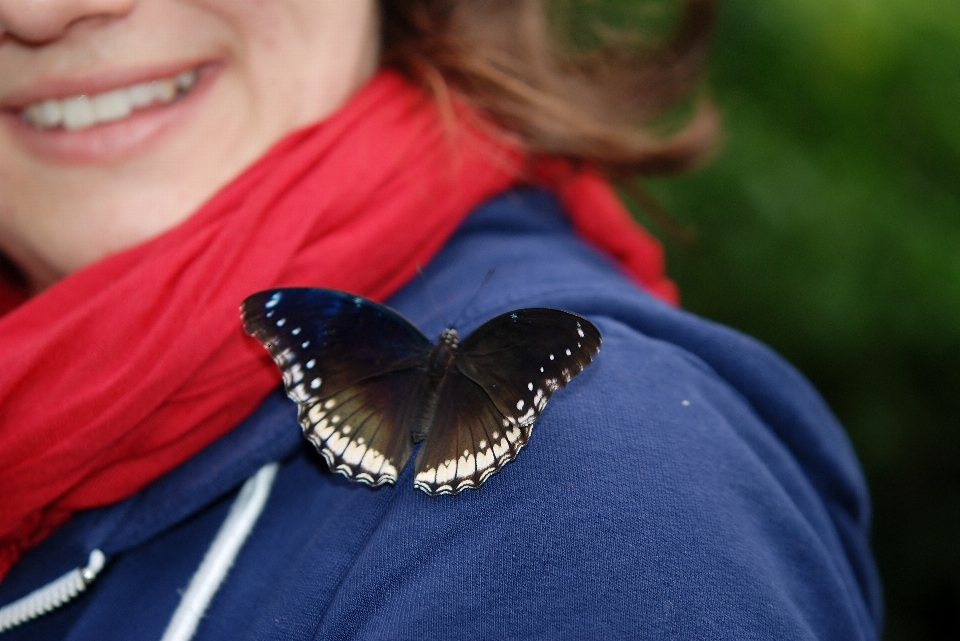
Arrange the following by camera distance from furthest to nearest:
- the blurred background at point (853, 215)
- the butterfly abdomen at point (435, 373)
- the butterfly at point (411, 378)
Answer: the blurred background at point (853, 215)
the butterfly abdomen at point (435, 373)
the butterfly at point (411, 378)

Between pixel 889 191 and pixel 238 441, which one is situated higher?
pixel 238 441

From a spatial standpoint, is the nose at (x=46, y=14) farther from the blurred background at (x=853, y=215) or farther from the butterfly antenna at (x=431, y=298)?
the blurred background at (x=853, y=215)

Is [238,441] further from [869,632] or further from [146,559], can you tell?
[869,632]

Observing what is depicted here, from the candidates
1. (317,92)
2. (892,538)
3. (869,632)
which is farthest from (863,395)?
(317,92)

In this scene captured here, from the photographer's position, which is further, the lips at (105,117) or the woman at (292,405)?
the lips at (105,117)

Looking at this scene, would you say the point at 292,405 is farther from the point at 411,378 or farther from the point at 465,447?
the point at 465,447

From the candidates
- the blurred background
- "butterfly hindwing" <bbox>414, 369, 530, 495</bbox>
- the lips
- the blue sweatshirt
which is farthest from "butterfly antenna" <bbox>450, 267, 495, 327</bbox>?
the blurred background

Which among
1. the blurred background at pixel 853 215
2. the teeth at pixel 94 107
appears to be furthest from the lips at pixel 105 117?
the blurred background at pixel 853 215
